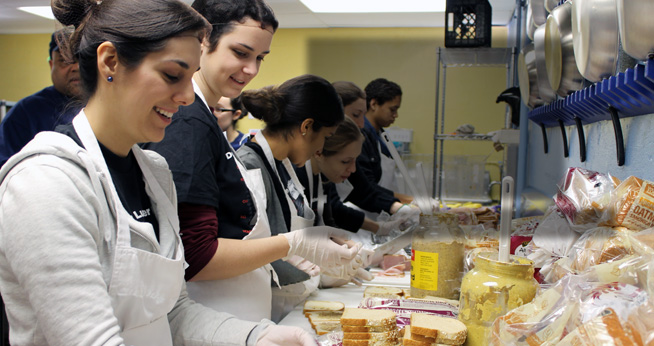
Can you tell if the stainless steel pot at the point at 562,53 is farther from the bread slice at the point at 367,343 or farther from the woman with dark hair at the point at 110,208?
the woman with dark hair at the point at 110,208

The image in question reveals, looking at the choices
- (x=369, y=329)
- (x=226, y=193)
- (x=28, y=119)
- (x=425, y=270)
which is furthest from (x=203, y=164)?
(x=28, y=119)

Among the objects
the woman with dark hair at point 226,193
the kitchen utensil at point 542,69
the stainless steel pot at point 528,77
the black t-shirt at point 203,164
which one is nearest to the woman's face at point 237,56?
the woman with dark hair at point 226,193

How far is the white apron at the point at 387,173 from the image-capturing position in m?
1.82

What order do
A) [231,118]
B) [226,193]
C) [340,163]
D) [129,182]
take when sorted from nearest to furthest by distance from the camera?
1. [129,182]
2. [226,193]
3. [340,163]
4. [231,118]

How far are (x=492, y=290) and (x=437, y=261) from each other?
0.35 meters

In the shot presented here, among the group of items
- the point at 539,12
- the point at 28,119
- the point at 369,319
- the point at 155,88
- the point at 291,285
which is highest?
the point at 539,12

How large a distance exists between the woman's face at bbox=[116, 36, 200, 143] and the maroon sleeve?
22 cm

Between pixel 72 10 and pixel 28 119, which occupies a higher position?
pixel 72 10

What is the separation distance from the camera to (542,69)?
1569 mm

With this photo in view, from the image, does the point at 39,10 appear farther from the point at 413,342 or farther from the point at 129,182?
the point at 413,342

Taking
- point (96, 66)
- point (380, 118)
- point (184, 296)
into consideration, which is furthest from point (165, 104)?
point (380, 118)

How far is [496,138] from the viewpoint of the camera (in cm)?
202

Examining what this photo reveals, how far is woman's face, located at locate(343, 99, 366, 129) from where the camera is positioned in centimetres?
176

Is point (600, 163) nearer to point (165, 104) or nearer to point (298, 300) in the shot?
point (298, 300)
